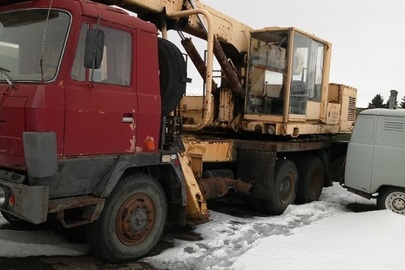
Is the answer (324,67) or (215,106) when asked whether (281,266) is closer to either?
(215,106)

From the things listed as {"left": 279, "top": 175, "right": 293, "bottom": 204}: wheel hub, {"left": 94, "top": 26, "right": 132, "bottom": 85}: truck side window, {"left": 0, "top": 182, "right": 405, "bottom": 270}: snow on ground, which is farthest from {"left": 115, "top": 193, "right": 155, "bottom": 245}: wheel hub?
{"left": 279, "top": 175, "right": 293, "bottom": 204}: wheel hub

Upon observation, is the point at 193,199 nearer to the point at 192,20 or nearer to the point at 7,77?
the point at 7,77

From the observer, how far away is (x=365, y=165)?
26.9 feet

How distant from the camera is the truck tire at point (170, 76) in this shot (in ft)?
17.3

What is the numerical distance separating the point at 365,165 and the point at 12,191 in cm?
663

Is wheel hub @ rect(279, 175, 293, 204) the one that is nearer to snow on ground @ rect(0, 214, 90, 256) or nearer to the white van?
the white van

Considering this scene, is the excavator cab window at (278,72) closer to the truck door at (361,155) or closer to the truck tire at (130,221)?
the truck door at (361,155)

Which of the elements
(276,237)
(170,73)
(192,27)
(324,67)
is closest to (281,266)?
(276,237)

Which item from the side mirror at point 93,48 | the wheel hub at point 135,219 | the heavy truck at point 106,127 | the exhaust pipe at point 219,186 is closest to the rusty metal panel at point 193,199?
the heavy truck at point 106,127

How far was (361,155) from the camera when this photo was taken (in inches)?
326

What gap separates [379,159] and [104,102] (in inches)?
228

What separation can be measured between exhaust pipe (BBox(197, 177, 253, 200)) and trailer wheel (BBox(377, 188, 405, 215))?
8.68 ft

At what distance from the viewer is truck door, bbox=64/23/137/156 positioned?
13.7ft

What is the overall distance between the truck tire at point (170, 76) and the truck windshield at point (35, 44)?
146 centimetres
